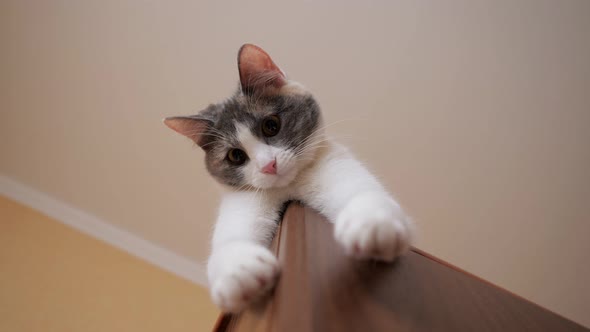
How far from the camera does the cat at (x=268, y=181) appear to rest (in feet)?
1.42

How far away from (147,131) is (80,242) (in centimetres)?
86

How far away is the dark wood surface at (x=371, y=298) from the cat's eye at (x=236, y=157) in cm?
38

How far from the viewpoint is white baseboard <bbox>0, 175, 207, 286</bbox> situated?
1948mm

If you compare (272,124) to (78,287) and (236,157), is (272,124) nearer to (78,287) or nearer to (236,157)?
(236,157)

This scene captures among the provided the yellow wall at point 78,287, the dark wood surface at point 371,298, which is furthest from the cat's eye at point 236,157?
the yellow wall at point 78,287

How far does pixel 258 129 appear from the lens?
2.88 feet

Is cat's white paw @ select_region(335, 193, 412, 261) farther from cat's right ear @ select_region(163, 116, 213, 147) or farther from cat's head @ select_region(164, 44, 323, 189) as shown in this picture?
cat's right ear @ select_region(163, 116, 213, 147)

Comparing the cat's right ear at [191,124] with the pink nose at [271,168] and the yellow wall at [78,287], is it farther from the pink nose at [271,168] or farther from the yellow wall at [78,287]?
the yellow wall at [78,287]

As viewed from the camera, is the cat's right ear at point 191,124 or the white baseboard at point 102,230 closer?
the cat's right ear at point 191,124

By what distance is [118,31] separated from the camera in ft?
4.89

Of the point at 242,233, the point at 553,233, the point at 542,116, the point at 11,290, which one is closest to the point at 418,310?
the point at 242,233

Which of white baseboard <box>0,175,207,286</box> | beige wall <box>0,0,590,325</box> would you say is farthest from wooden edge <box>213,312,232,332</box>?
white baseboard <box>0,175,207,286</box>

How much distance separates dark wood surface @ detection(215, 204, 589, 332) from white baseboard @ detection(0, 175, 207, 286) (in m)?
1.67

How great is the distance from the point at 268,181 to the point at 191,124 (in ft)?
1.17
